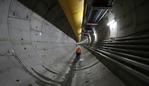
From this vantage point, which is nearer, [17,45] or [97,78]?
[17,45]

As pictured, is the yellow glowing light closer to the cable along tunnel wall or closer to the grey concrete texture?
the cable along tunnel wall

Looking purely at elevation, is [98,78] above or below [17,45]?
below

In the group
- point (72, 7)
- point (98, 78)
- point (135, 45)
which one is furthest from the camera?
point (72, 7)

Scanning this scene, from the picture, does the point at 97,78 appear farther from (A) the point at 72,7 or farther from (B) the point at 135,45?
(A) the point at 72,7

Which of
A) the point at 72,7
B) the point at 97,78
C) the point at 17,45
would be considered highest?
the point at 72,7

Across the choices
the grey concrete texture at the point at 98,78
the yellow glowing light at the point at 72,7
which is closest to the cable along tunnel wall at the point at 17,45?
the grey concrete texture at the point at 98,78

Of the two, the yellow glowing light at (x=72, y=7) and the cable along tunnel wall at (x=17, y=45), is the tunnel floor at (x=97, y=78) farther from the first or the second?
the yellow glowing light at (x=72, y=7)

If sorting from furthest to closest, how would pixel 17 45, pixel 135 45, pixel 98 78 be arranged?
1. pixel 98 78
2. pixel 17 45
3. pixel 135 45

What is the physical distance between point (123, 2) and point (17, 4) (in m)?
3.11

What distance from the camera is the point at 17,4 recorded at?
15.2 feet

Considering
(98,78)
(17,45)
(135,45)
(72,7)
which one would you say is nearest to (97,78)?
(98,78)

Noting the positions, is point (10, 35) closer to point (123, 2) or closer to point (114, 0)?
point (123, 2)

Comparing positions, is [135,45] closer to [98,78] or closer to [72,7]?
[98,78]

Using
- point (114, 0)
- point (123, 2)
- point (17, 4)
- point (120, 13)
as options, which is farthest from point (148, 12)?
point (17, 4)
